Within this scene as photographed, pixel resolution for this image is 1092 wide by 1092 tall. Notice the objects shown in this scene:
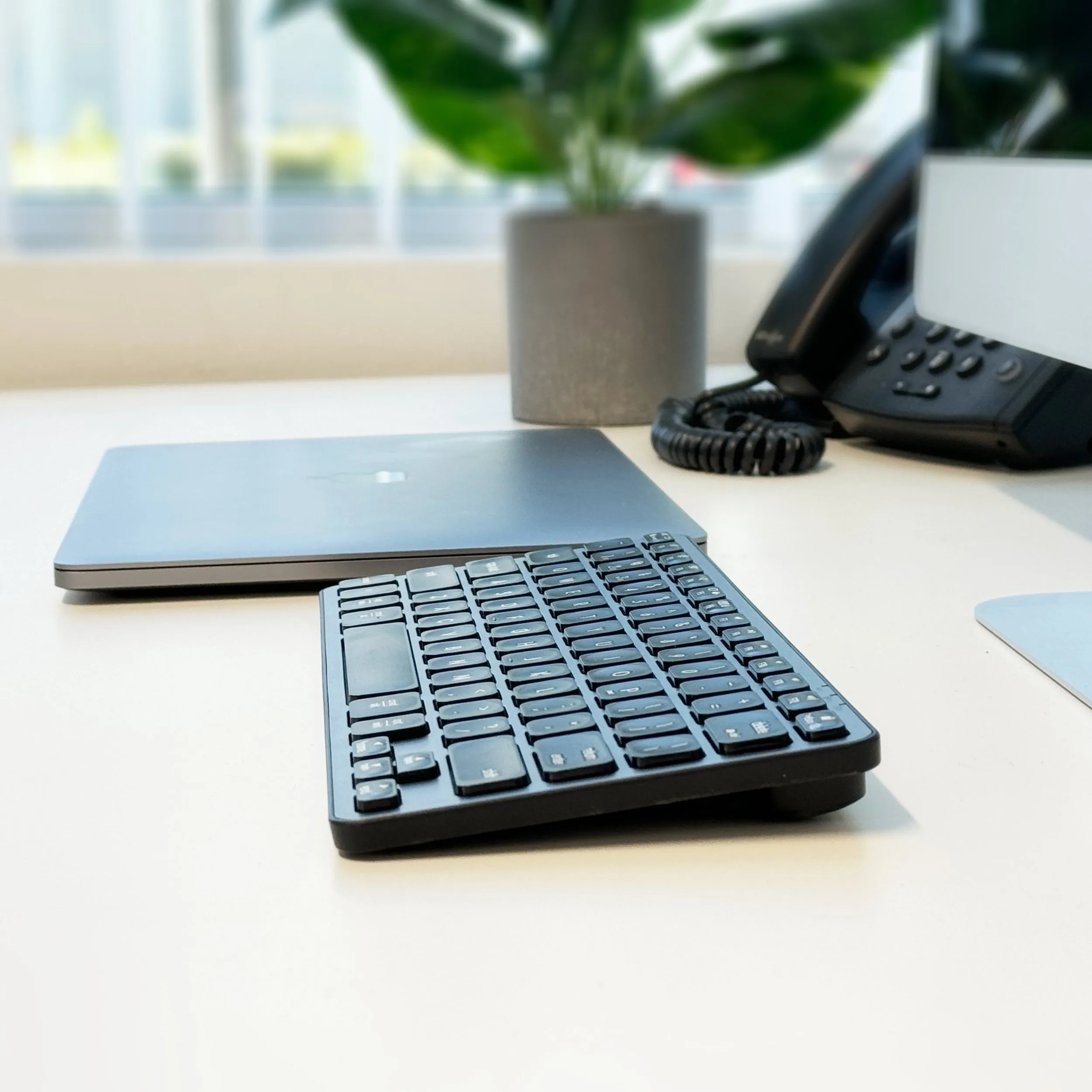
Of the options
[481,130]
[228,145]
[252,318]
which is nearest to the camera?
[481,130]

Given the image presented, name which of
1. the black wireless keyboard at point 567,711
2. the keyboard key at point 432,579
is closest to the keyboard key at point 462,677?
the black wireless keyboard at point 567,711

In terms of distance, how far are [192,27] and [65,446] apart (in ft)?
2.08

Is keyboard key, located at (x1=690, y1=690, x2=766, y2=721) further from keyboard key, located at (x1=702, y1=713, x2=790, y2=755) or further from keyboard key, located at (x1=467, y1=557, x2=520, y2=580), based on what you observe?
keyboard key, located at (x1=467, y1=557, x2=520, y2=580)

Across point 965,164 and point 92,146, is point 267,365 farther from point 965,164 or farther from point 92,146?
point 965,164

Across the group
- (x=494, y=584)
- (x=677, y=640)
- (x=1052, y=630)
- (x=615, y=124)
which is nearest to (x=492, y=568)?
(x=494, y=584)

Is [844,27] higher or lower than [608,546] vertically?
higher

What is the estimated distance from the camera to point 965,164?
70 centimetres

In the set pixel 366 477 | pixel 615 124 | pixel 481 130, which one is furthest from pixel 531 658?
pixel 481 130

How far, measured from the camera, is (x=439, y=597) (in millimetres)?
550

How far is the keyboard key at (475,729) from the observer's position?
405 mm

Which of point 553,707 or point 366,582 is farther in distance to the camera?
point 366,582

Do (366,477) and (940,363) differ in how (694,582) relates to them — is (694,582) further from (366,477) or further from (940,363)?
(940,363)

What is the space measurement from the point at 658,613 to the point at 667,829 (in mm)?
128

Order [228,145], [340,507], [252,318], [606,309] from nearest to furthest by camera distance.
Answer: [340,507] → [606,309] → [252,318] → [228,145]
